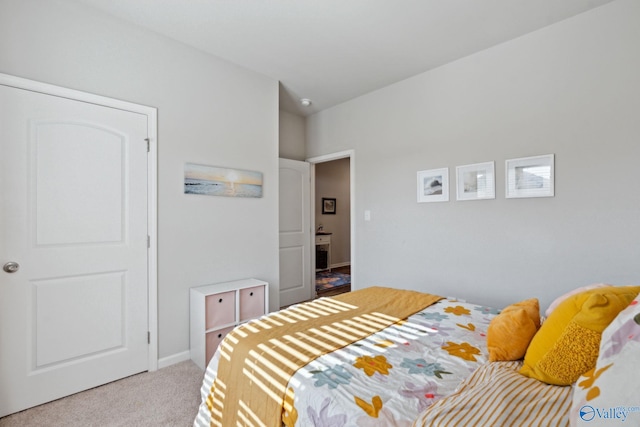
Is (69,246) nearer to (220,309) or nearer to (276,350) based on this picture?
(220,309)

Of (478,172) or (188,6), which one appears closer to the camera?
(188,6)

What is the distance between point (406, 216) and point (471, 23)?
5.91 feet

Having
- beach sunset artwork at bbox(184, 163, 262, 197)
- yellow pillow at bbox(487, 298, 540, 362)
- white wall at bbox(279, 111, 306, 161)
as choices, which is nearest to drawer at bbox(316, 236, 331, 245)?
white wall at bbox(279, 111, 306, 161)

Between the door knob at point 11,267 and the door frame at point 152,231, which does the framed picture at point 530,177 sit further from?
the door knob at point 11,267

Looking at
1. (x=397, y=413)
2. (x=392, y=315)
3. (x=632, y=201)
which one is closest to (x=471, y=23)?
(x=632, y=201)

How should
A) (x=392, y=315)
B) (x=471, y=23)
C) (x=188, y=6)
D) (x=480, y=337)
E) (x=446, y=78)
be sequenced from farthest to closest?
(x=446, y=78)
(x=471, y=23)
(x=188, y=6)
(x=392, y=315)
(x=480, y=337)

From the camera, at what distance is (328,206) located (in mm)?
6984

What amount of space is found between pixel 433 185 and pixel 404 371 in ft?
7.34

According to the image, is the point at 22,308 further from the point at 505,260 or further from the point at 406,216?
the point at 505,260

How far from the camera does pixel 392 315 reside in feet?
5.88

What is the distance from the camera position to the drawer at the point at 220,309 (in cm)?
252

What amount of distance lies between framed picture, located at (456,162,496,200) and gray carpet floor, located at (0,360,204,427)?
2761 mm

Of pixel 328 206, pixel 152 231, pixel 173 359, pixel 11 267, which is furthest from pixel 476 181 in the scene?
pixel 328 206

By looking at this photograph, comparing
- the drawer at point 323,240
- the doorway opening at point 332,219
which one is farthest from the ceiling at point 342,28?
the drawer at point 323,240
